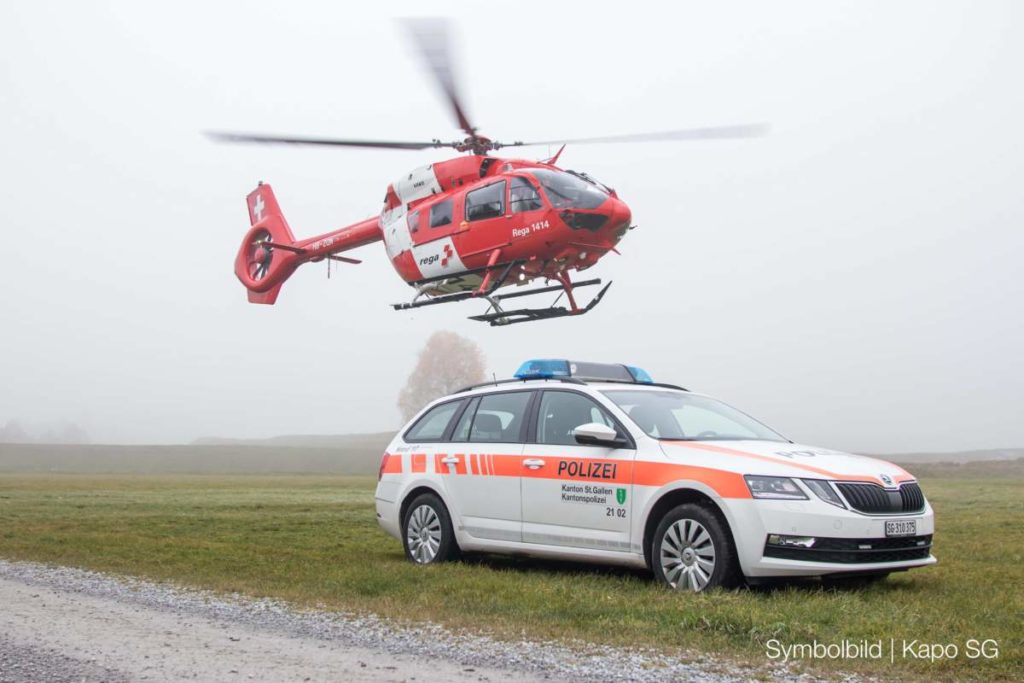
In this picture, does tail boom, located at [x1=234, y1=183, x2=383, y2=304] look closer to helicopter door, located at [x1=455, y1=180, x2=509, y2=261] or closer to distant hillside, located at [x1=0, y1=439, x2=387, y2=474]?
helicopter door, located at [x1=455, y1=180, x2=509, y2=261]

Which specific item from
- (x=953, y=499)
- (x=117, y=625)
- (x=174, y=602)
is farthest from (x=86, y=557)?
(x=953, y=499)

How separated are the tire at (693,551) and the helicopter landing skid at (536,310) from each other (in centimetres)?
1181

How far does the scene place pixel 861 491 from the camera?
7.53m

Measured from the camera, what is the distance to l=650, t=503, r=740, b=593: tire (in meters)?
7.45

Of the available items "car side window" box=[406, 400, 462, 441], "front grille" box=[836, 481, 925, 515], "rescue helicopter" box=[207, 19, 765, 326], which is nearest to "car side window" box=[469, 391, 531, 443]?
"car side window" box=[406, 400, 462, 441]

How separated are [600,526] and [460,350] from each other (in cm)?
7256

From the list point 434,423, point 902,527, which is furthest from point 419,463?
point 902,527

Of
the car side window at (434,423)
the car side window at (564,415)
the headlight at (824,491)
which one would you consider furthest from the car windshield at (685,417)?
the car side window at (434,423)

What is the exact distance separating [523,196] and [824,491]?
11842mm

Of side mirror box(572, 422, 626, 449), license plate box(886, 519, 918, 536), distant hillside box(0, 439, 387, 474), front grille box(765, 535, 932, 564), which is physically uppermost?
side mirror box(572, 422, 626, 449)

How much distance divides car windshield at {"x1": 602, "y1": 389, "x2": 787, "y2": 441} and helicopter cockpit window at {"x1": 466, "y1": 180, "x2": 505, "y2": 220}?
990 centimetres

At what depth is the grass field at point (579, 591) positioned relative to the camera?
6.04m

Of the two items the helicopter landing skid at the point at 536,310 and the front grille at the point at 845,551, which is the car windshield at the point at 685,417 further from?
the helicopter landing skid at the point at 536,310

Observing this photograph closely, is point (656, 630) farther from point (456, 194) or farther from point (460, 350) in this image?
point (460, 350)
